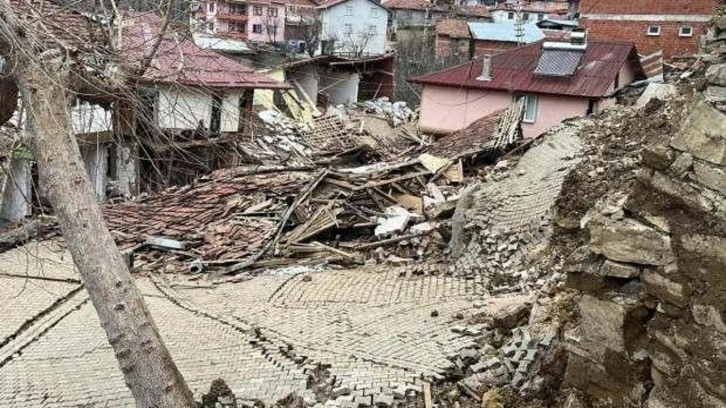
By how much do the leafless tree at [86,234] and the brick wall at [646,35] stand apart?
28008 millimetres

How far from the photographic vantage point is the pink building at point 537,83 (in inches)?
907

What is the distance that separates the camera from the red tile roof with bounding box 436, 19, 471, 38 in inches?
1709

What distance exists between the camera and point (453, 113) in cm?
2642

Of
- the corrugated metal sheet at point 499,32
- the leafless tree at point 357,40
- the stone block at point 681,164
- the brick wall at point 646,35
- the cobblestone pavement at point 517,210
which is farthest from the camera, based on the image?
the leafless tree at point 357,40

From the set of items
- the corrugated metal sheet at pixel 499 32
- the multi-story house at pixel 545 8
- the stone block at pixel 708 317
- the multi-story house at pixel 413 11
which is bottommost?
the stone block at pixel 708 317

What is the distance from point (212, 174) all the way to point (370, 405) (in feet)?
44.6

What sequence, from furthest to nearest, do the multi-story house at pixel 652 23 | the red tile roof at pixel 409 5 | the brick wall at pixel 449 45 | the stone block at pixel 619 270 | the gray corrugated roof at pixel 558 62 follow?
the red tile roof at pixel 409 5 → the brick wall at pixel 449 45 → the multi-story house at pixel 652 23 → the gray corrugated roof at pixel 558 62 → the stone block at pixel 619 270

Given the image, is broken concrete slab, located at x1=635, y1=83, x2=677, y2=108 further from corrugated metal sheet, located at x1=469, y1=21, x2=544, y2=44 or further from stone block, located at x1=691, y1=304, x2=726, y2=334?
corrugated metal sheet, located at x1=469, y1=21, x2=544, y2=44

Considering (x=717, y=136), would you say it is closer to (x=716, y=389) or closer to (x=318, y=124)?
(x=716, y=389)

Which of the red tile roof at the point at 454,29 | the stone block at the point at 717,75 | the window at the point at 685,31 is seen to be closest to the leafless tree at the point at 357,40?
the red tile roof at the point at 454,29

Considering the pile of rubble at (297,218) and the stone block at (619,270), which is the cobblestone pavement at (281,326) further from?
the stone block at (619,270)

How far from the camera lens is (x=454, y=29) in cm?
4375

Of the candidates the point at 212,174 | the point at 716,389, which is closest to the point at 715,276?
the point at 716,389

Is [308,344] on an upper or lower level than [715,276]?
lower
